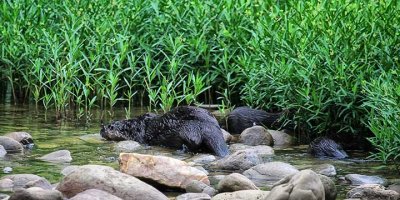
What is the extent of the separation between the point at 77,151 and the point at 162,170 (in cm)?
203

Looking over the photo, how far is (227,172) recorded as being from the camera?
8.27 m

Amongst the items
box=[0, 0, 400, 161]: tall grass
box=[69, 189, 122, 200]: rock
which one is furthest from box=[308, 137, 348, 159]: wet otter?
box=[69, 189, 122, 200]: rock

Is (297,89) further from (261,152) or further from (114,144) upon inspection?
(114,144)

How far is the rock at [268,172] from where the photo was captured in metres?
7.95

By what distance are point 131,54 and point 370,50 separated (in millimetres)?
3302

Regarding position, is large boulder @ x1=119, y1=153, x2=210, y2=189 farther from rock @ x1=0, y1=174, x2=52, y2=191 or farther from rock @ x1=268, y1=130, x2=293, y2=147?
rock @ x1=268, y1=130, x2=293, y2=147

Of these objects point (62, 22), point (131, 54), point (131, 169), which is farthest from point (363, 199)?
point (62, 22)

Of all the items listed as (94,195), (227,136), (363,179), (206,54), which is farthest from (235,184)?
(206,54)

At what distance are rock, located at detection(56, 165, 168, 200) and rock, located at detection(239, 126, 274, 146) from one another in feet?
10.3

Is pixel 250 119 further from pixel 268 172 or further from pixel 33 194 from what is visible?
pixel 33 194

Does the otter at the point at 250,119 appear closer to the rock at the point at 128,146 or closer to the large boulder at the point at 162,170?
the rock at the point at 128,146

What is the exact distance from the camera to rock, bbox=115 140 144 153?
9456mm

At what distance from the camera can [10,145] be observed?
29.7 ft

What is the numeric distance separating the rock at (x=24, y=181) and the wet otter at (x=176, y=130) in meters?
2.40
